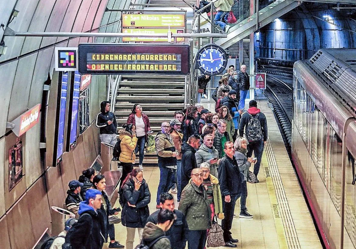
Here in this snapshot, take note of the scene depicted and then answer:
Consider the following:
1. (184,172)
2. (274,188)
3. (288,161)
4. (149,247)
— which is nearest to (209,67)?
(288,161)

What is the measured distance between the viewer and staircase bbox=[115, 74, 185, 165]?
2095cm

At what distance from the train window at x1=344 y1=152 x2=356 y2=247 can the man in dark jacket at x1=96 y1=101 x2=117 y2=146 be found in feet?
27.4

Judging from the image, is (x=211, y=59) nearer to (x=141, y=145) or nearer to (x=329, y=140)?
(x=141, y=145)

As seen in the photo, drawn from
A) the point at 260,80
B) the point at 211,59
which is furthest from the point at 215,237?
the point at 260,80

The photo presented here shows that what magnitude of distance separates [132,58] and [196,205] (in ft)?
10.2

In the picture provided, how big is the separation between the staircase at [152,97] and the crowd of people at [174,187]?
2.66 m

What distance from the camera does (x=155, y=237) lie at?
8023mm

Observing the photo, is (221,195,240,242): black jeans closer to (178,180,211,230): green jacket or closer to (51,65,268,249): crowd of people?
(51,65,268,249): crowd of people

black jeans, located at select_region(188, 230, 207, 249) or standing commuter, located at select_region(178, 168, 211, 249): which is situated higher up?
standing commuter, located at select_region(178, 168, 211, 249)

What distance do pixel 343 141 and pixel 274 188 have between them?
6.46m

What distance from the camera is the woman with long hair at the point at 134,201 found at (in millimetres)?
11188

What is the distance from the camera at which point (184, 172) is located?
1255 centimetres

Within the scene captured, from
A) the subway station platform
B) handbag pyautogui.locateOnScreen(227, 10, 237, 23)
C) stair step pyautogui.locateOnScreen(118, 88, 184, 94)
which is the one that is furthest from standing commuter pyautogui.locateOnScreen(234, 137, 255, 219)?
handbag pyautogui.locateOnScreen(227, 10, 237, 23)

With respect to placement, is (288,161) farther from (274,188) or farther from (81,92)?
(81,92)
